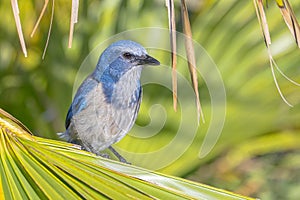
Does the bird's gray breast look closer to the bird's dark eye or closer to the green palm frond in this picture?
the bird's dark eye

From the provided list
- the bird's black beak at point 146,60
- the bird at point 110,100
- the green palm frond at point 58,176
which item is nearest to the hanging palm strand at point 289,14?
the green palm frond at point 58,176

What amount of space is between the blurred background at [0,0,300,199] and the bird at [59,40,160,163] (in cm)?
13

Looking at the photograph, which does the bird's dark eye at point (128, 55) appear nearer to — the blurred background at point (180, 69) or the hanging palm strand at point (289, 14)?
the blurred background at point (180, 69)

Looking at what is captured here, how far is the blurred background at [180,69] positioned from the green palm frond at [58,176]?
1.53 metres

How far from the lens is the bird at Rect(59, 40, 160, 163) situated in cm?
289

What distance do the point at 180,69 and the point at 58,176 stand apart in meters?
1.68

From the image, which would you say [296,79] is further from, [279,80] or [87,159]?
[87,159]

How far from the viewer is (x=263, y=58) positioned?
9.79 feet

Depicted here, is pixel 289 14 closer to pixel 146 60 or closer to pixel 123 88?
pixel 146 60

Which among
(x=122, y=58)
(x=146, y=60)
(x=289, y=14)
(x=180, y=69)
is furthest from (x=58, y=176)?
(x=180, y=69)

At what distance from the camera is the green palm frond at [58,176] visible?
4.54 feet

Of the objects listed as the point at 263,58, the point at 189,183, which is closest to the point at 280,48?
the point at 263,58

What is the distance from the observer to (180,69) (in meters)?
3.02

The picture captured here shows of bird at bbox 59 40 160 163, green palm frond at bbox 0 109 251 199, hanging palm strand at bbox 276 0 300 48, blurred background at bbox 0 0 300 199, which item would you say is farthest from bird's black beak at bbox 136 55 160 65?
green palm frond at bbox 0 109 251 199
